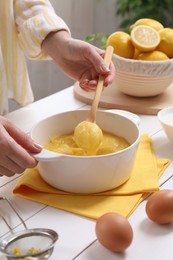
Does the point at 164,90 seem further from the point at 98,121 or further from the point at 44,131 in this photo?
the point at 44,131

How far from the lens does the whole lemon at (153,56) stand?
1441 millimetres

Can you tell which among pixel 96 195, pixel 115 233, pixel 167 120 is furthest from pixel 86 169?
pixel 167 120

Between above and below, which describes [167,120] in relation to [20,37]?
below

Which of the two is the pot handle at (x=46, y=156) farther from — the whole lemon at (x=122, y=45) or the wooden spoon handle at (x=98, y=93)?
the whole lemon at (x=122, y=45)

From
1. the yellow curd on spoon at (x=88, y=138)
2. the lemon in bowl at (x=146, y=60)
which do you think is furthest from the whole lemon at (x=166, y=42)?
the yellow curd on spoon at (x=88, y=138)

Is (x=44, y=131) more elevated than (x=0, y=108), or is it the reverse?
(x=44, y=131)

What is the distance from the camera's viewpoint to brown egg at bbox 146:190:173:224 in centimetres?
89

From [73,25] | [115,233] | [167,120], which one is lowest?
[73,25]

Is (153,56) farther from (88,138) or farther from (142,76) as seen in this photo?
(88,138)

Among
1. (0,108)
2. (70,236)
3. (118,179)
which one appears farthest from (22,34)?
(70,236)

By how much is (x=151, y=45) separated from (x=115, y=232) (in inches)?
29.6

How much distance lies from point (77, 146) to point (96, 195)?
0.42 ft

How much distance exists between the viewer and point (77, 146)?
3.53 ft

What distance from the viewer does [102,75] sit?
1.22 m
